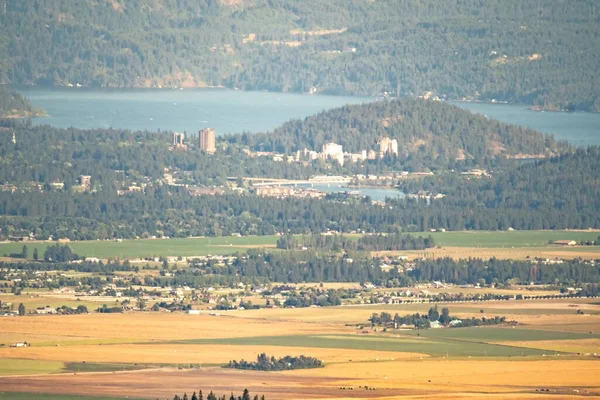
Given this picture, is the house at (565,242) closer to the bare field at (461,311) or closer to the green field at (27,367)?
the bare field at (461,311)

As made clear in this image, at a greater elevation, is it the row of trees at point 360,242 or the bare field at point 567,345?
the row of trees at point 360,242

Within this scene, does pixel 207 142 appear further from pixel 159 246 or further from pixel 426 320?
pixel 426 320

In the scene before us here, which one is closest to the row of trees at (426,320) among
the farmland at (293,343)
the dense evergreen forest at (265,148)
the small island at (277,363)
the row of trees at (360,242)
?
the farmland at (293,343)

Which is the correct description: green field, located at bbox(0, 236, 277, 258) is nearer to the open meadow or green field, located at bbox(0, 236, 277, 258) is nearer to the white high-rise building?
the open meadow

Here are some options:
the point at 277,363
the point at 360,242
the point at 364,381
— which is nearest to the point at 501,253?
the point at 360,242

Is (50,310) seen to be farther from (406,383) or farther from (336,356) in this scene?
(406,383)

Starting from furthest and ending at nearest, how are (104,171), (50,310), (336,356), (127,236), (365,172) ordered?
(365,172), (104,171), (127,236), (50,310), (336,356)

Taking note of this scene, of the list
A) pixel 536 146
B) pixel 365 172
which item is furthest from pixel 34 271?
pixel 536 146
